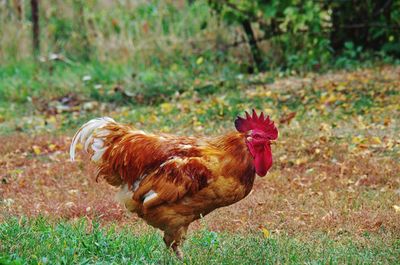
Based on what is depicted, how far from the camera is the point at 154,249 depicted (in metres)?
5.49

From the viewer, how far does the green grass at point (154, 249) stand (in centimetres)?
507

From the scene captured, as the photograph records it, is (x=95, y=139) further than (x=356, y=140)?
No

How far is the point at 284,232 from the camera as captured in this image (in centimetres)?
664

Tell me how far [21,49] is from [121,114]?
5.84 m

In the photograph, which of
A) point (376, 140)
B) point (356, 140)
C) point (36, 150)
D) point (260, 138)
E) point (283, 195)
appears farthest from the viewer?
point (36, 150)

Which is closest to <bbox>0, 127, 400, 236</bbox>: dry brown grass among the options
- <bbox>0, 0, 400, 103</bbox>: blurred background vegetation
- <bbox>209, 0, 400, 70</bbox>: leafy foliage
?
<bbox>0, 0, 400, 103</bbox>: blurred background vegetation

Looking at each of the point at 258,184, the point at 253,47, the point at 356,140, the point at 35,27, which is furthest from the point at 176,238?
the point at 35,27

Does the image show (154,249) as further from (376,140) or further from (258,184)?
(376,140)

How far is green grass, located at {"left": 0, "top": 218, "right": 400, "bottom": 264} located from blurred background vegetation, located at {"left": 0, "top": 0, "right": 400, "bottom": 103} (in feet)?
28.4

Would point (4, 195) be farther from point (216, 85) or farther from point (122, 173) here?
point (216, 85)

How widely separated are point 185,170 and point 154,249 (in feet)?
1.97

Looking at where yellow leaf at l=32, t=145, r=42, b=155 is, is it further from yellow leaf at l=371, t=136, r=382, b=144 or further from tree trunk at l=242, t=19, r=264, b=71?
tree trunk at l=242, t=19, r=264, b=71

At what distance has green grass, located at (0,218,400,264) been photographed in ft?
16.6

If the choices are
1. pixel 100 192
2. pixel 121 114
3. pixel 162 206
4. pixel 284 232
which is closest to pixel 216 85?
pixel 121 114
